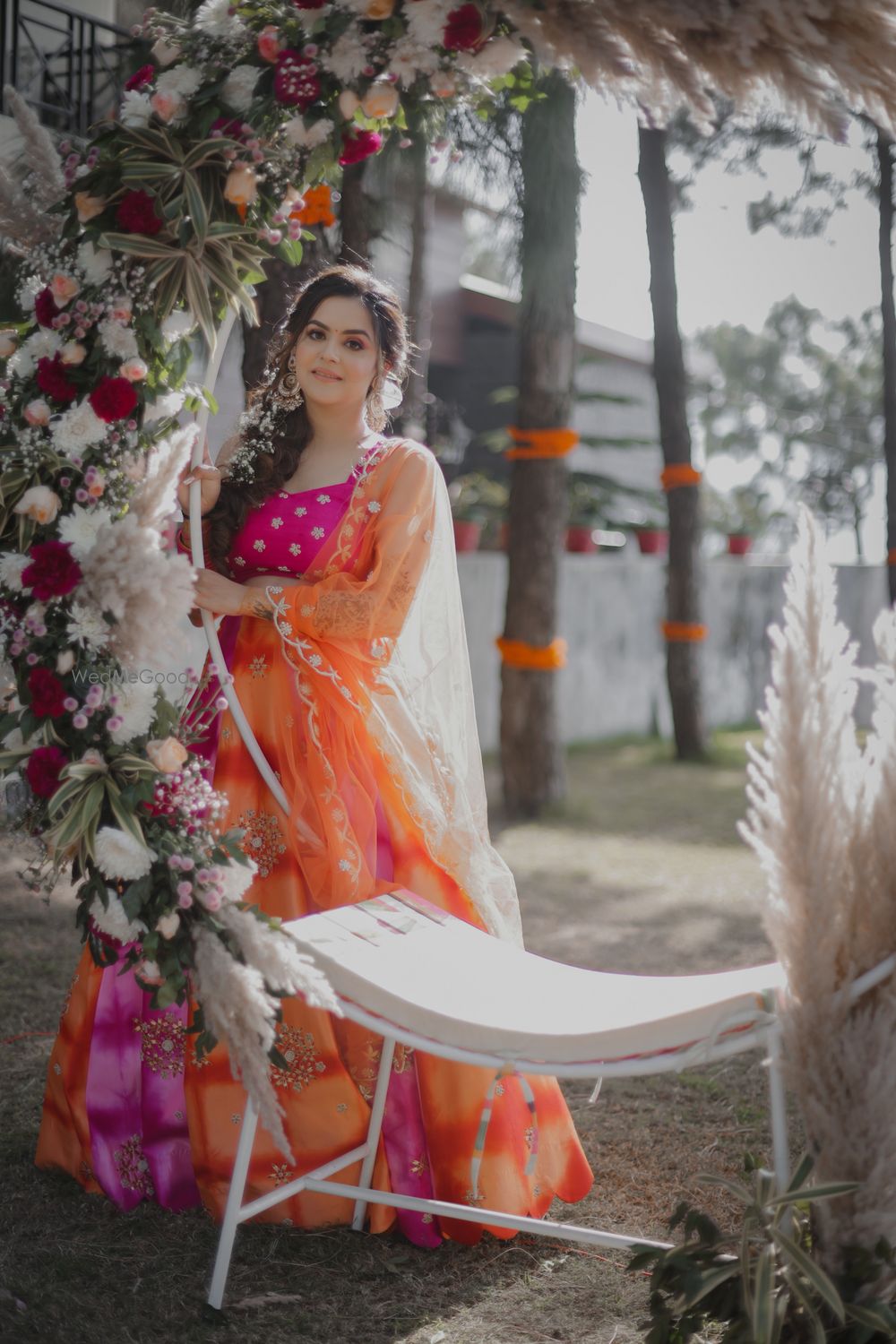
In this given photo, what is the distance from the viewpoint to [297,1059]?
2.73m

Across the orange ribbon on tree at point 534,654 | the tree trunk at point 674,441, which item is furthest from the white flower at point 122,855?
the tree trunk at point 674,441

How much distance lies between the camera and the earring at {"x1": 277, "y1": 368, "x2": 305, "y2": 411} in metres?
3.06

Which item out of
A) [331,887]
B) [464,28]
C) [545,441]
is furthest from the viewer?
[545,441]

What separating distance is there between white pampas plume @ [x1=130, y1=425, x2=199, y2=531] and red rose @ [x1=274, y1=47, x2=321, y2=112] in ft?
2.22

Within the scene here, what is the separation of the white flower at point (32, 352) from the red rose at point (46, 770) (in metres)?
0.74

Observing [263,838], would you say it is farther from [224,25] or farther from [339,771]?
[224,25]

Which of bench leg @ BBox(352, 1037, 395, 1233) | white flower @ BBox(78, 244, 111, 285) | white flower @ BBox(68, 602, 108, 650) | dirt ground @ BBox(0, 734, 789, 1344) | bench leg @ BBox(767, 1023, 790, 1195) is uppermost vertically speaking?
white flower @ BBox(78, 244, 111, 285)

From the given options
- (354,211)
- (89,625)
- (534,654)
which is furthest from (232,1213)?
(534,654)

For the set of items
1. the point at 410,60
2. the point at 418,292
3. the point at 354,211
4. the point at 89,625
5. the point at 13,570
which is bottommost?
the point at 89,625

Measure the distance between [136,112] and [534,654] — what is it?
5119mm

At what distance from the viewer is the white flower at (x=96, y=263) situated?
242cm

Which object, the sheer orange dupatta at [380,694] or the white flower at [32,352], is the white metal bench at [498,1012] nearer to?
the sheer orange dupatta at [380,694]

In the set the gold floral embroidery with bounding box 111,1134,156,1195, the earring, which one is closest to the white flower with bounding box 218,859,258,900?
the gold floral embroidery with bounding box 111,1134,156,1195

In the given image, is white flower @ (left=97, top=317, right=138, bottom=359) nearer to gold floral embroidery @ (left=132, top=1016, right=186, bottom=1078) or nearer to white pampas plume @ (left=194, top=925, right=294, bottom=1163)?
white pampas plume @ (left=194, top=925, right=294, bottom=1163)
